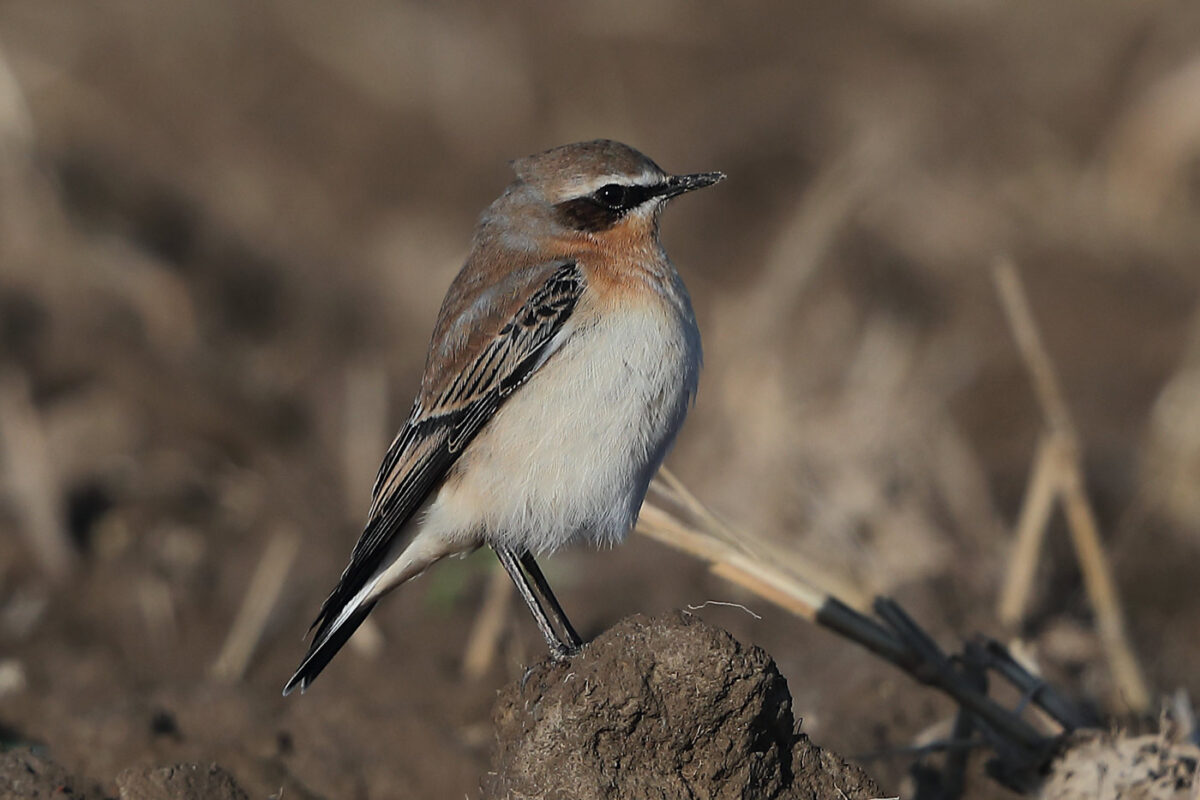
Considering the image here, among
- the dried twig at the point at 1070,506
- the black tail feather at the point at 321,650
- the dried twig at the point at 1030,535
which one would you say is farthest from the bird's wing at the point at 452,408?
the dried twig at the point at 1030,535

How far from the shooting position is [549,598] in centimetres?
602

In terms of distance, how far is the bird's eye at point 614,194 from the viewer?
6062 mm

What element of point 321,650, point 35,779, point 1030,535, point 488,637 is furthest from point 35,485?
point 1030,535

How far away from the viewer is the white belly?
5.53 m

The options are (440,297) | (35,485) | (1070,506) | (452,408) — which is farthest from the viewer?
(440,297)

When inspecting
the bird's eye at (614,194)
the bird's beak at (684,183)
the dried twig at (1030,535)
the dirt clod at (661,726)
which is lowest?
the dried twig at (1030,535)

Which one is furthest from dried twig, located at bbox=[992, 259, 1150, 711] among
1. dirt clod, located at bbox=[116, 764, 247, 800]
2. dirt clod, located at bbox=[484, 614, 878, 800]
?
dirt clod, located at bbox=[116, 764, 247, 800]

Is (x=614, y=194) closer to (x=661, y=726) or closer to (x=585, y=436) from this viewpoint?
(x=585, y=436)

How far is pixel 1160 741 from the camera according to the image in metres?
5.16

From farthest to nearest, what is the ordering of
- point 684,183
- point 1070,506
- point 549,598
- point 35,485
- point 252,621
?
point 35,485, point 252,621, point 1070,506, point 684,183, point 549,598

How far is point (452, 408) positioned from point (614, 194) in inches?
39.2

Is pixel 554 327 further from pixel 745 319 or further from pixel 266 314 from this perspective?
pixel 266 314

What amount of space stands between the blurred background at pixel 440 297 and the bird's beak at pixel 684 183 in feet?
6.20

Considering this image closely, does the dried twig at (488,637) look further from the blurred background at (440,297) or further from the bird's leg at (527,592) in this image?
the bird's leg at (527,592)
